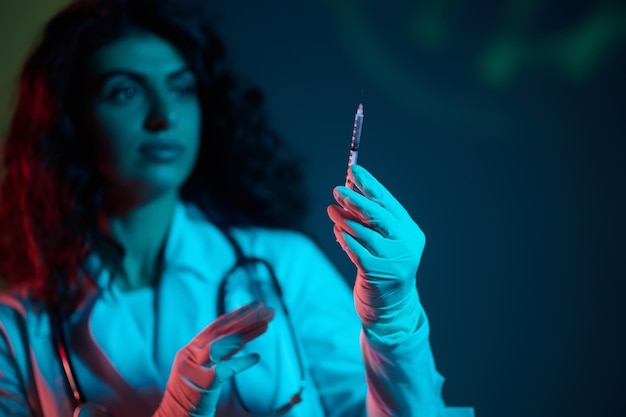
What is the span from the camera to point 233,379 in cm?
99

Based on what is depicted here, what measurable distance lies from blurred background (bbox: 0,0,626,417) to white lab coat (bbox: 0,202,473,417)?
11 cm

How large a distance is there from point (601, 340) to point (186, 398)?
791 mm

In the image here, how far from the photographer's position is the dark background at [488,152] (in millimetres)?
1001

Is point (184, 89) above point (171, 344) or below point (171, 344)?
above

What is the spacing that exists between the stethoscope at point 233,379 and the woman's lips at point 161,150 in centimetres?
21

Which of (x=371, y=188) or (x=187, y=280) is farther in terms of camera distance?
(x=187, y=280)

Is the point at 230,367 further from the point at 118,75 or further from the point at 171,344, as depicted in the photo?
the point at 118,75

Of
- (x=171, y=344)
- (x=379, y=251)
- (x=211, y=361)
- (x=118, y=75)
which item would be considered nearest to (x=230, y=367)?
(x=211, y=361)

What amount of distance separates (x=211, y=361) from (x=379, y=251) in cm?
32

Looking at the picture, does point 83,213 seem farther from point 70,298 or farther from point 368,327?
point 368,327

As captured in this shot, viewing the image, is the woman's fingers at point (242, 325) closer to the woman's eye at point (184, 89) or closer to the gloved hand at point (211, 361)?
the gloved hand at point (211, 361)

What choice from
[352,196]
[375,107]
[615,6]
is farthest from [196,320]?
[615,6]

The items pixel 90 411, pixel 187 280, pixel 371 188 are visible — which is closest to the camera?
pixel 371 188

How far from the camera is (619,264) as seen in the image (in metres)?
1.04
